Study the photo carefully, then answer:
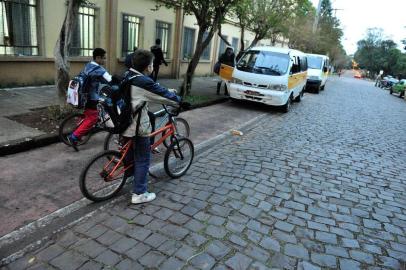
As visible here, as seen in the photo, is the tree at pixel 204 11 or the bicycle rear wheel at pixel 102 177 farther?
the tree at pixel 204 11

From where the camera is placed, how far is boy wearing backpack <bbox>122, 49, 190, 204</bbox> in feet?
12.4

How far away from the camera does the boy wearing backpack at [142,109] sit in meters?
3.77

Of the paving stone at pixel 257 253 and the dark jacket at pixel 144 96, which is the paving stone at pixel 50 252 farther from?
the paving stone at pixel 257 253

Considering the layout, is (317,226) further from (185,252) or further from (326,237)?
(185,252)

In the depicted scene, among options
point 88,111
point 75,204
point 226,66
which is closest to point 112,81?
point 88,111

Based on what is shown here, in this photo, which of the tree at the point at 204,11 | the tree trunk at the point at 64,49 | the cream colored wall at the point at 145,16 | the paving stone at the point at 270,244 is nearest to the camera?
the paving stone at the point at 270,244

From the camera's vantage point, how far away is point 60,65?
694 centimetres

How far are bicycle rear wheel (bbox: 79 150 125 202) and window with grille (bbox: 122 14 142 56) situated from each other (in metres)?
10.2

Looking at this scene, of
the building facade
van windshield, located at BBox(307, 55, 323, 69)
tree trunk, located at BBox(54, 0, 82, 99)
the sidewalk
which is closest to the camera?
the sidewalk

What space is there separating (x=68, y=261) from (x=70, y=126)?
10.6 ft

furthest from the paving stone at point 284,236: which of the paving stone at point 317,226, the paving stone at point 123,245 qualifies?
the paving stone at point 123,245

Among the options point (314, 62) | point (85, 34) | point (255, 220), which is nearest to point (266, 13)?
point (314, 62)

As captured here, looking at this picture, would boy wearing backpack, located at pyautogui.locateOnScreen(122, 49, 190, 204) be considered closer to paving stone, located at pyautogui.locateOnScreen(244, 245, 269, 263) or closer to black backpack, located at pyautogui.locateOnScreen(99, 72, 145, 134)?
black backpack, located at pyautogui.locateOnScreen(99, 72, 145, 134)

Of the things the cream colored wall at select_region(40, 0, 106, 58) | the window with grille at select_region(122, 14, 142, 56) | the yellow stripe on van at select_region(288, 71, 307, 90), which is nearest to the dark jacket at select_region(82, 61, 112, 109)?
the cream colored wall at select_region(40, 0, 106, 58)
